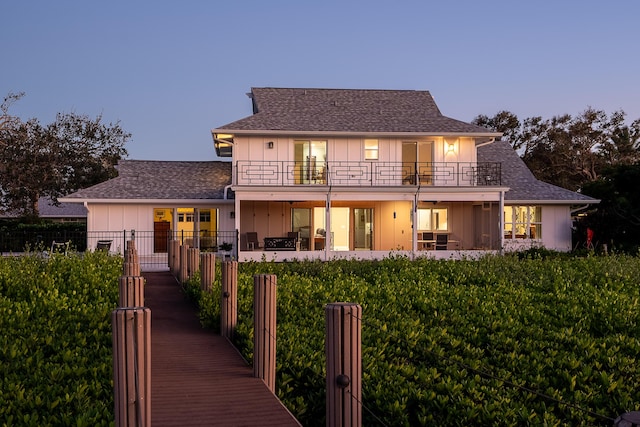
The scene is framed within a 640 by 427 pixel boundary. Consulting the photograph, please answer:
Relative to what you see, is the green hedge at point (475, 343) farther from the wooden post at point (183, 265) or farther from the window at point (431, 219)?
the window at point (431, 219)

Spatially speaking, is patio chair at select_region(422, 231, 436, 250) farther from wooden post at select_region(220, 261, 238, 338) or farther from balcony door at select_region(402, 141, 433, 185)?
wooden post at select_region(220, 261, 238, 338)

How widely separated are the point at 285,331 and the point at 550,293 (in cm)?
565

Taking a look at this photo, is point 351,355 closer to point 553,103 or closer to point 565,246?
point 565,246

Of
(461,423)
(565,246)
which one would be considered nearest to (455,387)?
(461,423)

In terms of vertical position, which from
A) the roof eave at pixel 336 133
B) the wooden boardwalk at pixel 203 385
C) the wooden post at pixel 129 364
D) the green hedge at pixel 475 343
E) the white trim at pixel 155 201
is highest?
the roof eave at pixel 336 133

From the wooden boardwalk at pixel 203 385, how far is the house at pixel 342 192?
1482cm

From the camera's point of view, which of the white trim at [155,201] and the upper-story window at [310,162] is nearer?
the white trim at [155,201]

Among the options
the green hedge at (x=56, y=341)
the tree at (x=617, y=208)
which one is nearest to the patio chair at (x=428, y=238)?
the tree at (x=617, y=208)

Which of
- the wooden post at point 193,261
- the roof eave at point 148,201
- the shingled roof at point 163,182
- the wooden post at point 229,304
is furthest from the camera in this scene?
the shingled roof at point 163,182

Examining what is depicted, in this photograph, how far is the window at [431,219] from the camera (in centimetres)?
2930

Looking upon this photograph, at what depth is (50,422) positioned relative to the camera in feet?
18.3

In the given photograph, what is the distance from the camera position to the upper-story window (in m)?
27.0

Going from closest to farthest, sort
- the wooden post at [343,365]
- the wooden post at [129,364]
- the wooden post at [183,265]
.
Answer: the wooden post at [129,364] < the wooden post at [343,365] < the wooden post at [183,265]

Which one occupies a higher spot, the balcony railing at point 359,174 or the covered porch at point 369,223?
the balcony railing at point 359,174
